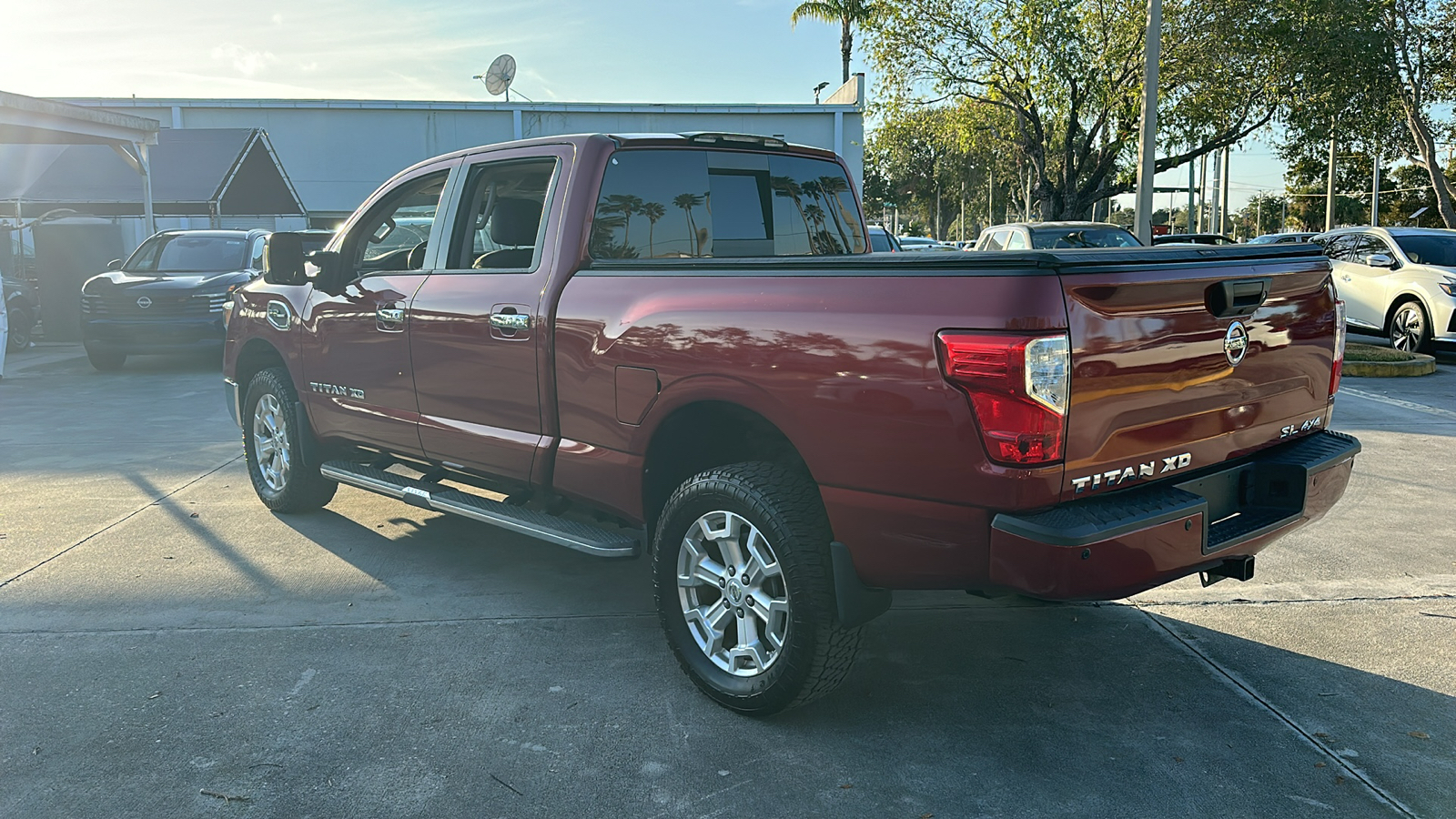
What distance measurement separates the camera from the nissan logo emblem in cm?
342

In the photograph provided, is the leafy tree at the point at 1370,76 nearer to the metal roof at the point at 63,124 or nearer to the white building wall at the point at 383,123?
the white building wall at the point at 383,123

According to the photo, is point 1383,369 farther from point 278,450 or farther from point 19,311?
point 19,311

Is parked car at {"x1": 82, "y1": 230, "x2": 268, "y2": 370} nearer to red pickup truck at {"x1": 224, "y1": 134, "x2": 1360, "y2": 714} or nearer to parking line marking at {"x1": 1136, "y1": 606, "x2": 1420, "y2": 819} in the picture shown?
red pickup truck at {"x1": 224, "y1": 134, "x2": 1360, "y2": 714}

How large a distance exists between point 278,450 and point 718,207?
3.18 m


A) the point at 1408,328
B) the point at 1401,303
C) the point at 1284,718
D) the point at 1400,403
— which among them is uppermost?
the point at 1401,303

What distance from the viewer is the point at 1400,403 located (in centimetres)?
1041

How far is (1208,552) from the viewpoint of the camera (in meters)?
3.34

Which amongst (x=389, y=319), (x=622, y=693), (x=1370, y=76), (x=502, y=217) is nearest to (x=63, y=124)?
(x=389, y=319)

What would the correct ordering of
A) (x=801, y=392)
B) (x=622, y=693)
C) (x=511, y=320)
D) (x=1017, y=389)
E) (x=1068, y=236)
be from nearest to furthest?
1. (x=1017, y=389)
2. (x=801, y=392)
3. (x=622, y=693)
4. (x=511, y=320)
5. (x=1068, y=236)

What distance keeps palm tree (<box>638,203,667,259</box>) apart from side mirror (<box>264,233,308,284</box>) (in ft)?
6.71

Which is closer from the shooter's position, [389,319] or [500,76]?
[389,319]

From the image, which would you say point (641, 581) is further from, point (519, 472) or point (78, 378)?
point (78, 378)

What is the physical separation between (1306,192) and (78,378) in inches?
3567

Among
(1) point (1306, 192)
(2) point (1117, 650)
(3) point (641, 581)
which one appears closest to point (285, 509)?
(3) point (641, 581)
